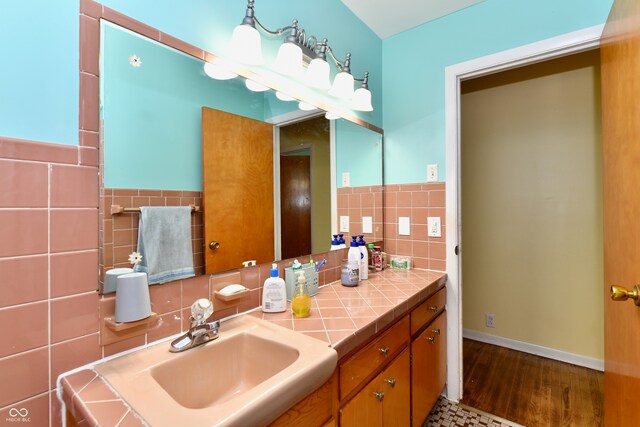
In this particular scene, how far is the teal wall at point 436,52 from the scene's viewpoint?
154 centimetres

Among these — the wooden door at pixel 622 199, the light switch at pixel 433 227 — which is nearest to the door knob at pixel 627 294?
the wooden door at pixel 622 199

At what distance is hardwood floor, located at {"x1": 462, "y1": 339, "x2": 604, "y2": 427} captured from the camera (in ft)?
5.57

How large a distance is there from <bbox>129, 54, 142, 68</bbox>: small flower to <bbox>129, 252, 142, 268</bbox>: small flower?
559mm

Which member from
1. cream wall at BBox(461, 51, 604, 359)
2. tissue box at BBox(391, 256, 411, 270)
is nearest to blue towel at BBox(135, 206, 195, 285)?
tissue box at BBox(391, 256, 411, 270)

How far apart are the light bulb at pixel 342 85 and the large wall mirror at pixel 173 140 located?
18cm

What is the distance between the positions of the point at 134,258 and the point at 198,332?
288 millimetres

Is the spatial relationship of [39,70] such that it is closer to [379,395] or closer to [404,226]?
[379,395]

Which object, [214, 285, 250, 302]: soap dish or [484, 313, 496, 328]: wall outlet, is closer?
[214, 285, 250, 302]: soap dish

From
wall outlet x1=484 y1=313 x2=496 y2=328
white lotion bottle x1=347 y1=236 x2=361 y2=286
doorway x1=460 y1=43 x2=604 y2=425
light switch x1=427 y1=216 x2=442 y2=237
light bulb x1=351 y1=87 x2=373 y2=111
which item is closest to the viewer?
white lotion bottle x1=347 y1=236 x2=361 y2=286

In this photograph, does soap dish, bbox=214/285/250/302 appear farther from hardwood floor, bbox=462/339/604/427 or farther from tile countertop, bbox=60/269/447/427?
hardwood floor, bbox=462/339/604/427

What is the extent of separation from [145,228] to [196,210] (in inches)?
6.9

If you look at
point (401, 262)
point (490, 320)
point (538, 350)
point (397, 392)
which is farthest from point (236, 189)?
point (538, 350)

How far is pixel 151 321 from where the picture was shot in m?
0.82

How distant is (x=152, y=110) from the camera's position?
92cm
